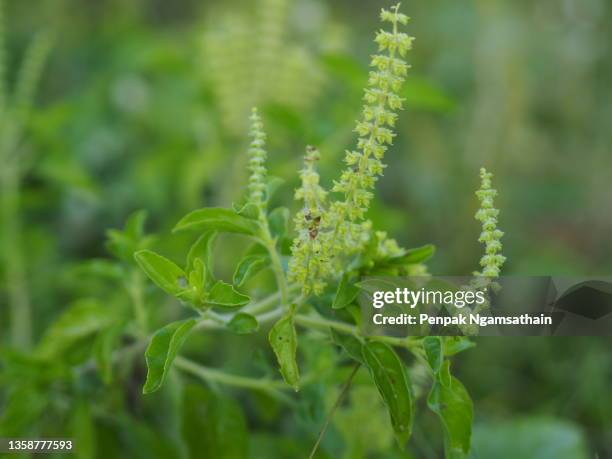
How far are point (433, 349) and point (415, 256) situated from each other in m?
0.09

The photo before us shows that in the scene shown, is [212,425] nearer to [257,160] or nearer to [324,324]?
[324,324]

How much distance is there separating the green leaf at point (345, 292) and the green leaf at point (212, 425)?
227mm

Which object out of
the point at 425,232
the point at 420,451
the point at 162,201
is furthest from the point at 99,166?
the point at 420,451

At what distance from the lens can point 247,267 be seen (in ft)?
2.08

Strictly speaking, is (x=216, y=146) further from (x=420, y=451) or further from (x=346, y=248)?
(x=346, y=248)

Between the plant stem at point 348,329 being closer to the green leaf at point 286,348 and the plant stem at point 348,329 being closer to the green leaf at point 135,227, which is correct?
the green leaf at point 286,348

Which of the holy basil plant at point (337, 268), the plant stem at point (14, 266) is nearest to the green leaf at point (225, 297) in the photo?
the holy basil plant at point (337, 268)

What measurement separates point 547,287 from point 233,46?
758 mm

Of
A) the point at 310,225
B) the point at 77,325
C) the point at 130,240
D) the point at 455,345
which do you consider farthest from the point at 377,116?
the point at 77,325

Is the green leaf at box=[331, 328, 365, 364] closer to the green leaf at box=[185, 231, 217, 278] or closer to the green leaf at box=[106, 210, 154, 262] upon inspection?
the green leaf at box=[185, 231, 217, 278]

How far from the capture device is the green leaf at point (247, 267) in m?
0.62

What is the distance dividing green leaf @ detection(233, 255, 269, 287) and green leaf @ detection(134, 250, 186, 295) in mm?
44

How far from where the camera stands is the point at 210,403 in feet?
2.62

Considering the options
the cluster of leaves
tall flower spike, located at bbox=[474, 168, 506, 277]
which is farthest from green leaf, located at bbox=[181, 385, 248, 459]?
tall flower spike, located at bbox=[474, 168, 506, 277]
